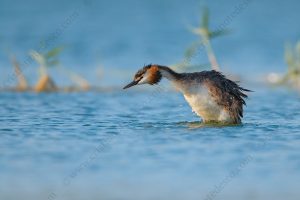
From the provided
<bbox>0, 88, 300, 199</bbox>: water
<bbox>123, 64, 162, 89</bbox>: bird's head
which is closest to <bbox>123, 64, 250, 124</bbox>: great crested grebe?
<bbox>123, 64, 162, 89</bbox>: bird's head

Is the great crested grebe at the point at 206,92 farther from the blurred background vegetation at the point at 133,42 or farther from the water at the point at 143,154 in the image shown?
the blurred background vegetation at the point at 133,42

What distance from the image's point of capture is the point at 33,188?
28.1ft

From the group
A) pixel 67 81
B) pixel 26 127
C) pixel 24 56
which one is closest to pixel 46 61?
pixel 67 81

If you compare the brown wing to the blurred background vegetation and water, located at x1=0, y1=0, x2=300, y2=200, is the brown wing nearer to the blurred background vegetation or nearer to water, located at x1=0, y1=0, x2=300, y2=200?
water, located at x1=0, y1=0, x2=300, y2=200

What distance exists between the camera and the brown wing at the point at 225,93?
12172mm

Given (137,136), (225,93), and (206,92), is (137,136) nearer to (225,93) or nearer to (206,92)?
(206,92)

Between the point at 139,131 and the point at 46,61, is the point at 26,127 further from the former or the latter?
the point at 46,61

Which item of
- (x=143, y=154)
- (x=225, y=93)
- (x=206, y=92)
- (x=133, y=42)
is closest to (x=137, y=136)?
(x=143, y=154)

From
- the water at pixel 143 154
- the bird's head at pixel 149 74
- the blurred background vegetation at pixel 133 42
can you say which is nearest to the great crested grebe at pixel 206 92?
the bird's head at pixel 149 74

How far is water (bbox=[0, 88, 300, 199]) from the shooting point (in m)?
8.57

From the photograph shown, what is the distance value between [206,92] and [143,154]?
237 cm

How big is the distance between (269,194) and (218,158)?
1.48 metres

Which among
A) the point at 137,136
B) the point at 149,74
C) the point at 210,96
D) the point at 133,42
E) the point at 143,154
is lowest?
the point at 143,154

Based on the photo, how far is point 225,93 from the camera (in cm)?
1228
